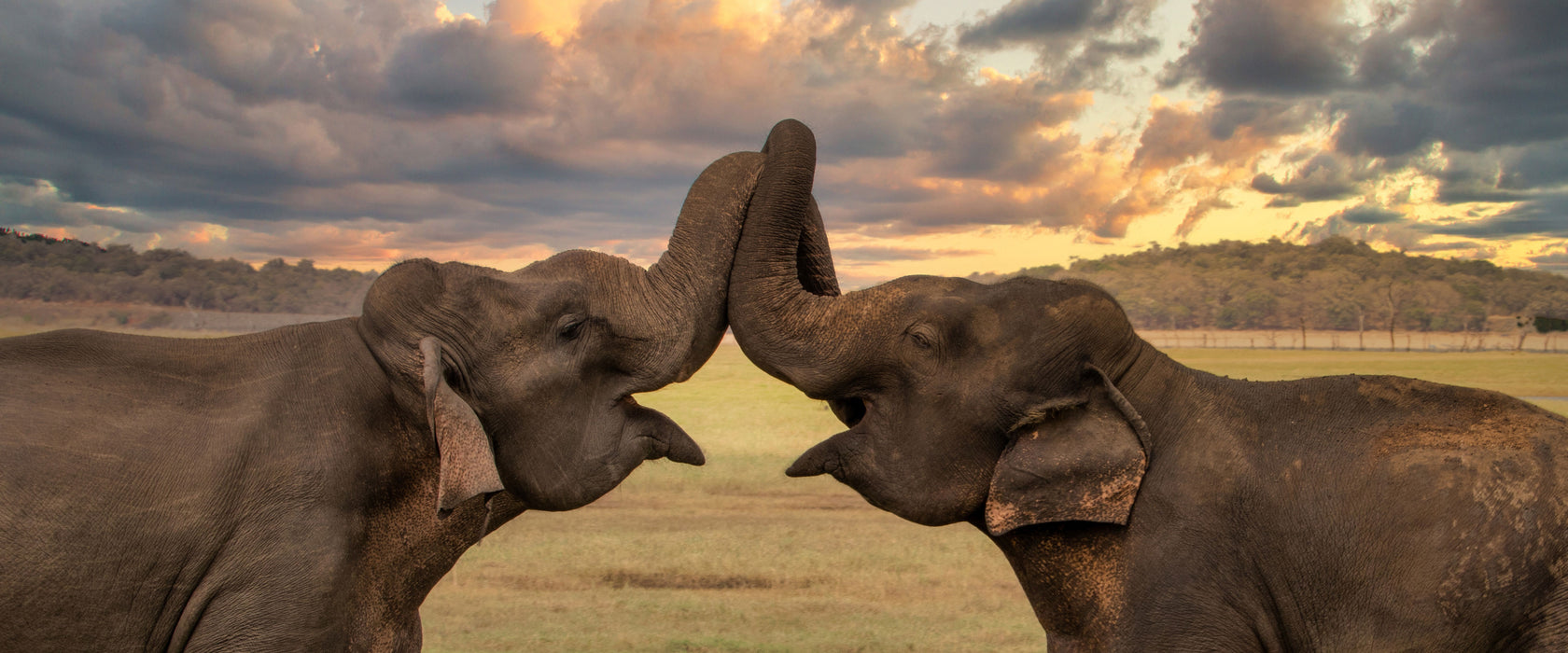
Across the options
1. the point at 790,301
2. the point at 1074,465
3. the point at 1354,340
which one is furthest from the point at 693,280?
the point at 1354,340

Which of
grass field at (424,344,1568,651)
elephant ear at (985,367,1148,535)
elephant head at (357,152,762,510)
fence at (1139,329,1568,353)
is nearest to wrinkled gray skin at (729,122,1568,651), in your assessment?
elephant ear at (985,367,1148,535)

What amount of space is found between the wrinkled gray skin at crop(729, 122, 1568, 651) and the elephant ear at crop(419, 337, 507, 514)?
122 cm

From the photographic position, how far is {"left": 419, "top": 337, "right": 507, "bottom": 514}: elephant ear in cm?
386

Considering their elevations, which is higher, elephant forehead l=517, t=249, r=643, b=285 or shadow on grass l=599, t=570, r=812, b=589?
elephant forehead l=517, t=249, r=643, b=285

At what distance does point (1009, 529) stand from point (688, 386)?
27005 mm

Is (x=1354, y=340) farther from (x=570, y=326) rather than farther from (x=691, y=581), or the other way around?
(x=570, y=326)

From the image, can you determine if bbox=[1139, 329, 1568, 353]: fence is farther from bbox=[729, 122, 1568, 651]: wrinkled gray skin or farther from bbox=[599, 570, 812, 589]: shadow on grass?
bbox=[729, 122, 1568, 651]: wrinkled gray skin

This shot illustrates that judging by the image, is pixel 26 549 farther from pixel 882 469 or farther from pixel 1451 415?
pixel 1451 415

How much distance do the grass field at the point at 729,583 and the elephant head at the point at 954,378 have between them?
396cm

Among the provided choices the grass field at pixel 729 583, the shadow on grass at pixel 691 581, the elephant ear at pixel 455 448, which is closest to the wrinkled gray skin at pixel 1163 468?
the elephant ear at pixel 455 448

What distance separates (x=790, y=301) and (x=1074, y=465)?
136 cm

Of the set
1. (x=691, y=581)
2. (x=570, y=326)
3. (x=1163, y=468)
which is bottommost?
(x=691, y=581)

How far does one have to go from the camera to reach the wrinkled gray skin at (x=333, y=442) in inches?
139

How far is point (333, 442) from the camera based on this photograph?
3842 millimetres
